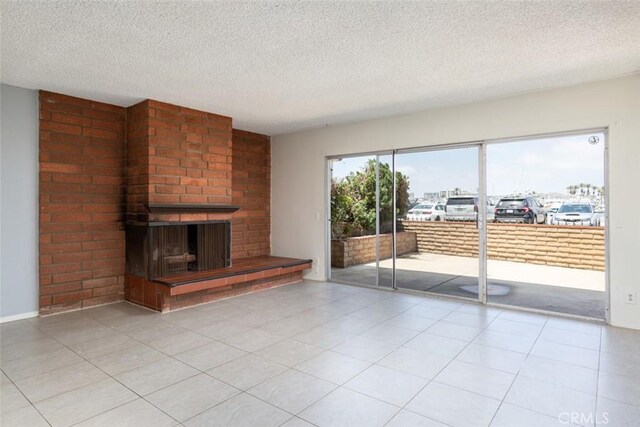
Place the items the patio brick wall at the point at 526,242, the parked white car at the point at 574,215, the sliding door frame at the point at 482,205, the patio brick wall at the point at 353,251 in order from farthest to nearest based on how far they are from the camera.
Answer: the patio brick wall at the point at 353,251 < the parked white car at the point at 574,215 < the patio brick wall at the point at 526,242 < the sliding door frame at the point at 482,205

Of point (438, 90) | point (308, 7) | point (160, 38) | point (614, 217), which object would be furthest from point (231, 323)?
point (614, 217)

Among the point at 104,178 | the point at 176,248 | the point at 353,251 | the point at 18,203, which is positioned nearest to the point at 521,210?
the point at 353,251

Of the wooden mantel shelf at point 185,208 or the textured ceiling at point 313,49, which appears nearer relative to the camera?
the textured ceiling at point 313,49

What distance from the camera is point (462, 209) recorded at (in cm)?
497

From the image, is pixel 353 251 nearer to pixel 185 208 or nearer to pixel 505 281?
pixel 505 281

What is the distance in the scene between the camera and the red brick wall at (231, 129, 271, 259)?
632 cm

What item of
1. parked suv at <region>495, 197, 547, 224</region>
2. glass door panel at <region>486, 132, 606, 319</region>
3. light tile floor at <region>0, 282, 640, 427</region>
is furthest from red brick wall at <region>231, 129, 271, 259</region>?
parked suv at <region>495, 197, 547, 224</region>

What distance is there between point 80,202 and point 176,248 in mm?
1258

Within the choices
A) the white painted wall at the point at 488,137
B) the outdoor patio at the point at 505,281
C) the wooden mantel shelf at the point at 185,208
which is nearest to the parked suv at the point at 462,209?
the outdoor patio at the point at 505,281

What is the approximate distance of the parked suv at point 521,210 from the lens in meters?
6.20

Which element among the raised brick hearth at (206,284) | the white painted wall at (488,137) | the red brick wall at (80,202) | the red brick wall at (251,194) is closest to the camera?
the white painted wall at (488,137)

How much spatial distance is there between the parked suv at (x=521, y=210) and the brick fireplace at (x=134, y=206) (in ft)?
14.1

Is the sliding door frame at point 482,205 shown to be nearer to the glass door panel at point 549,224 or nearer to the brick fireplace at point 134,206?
the glass door panel at point 549,224

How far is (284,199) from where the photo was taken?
675 cm
